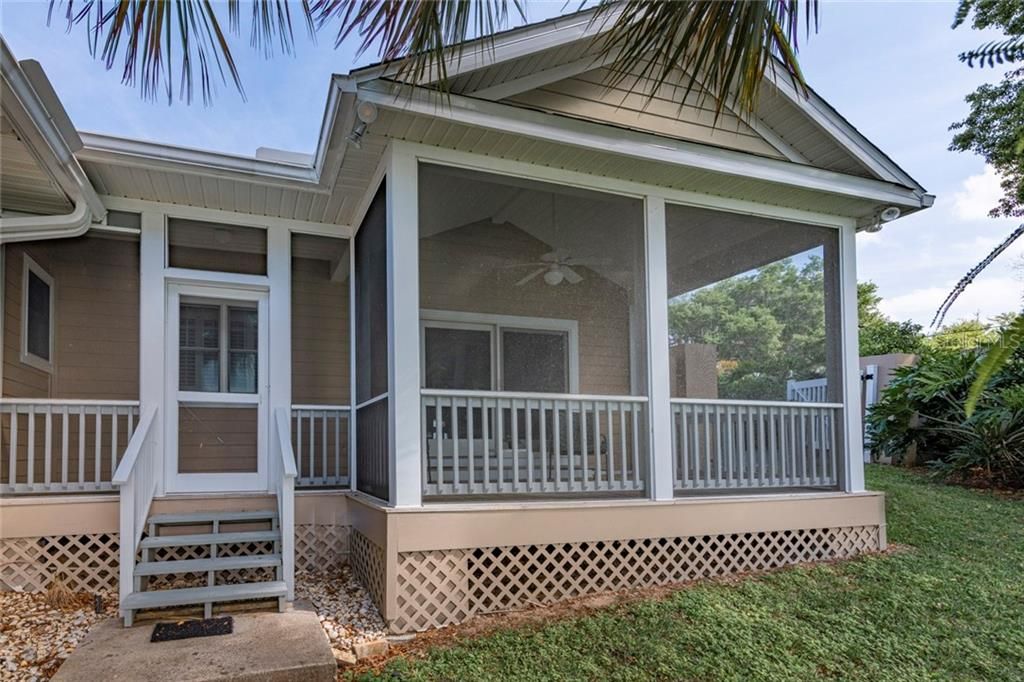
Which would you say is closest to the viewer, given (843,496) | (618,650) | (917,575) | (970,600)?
(618,650)

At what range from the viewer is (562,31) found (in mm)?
4914

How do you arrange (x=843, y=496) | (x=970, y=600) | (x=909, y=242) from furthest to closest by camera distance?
(x=909, y=242)
(x=843, y=496)
(x=970, y=600)

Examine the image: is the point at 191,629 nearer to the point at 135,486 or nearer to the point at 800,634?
the point at 135,486

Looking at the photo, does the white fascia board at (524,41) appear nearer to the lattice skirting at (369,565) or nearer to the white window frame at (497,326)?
the white window frame at (497,326)

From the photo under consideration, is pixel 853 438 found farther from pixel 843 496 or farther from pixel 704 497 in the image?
pixel 704 497

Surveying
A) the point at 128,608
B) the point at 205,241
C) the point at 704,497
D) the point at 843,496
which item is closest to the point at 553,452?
the point at 704,497

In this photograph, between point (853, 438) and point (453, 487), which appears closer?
point (453, 487)

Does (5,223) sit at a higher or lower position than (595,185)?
lower

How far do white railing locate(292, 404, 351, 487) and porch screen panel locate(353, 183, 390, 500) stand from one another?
0.29 metres

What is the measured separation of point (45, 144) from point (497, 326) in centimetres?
395

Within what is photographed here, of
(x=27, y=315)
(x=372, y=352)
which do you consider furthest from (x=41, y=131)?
(x=372, y=352)

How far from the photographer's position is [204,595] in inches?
172

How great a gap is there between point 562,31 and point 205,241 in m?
3.49

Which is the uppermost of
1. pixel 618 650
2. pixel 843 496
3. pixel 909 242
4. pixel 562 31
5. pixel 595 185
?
pixel 909 242
